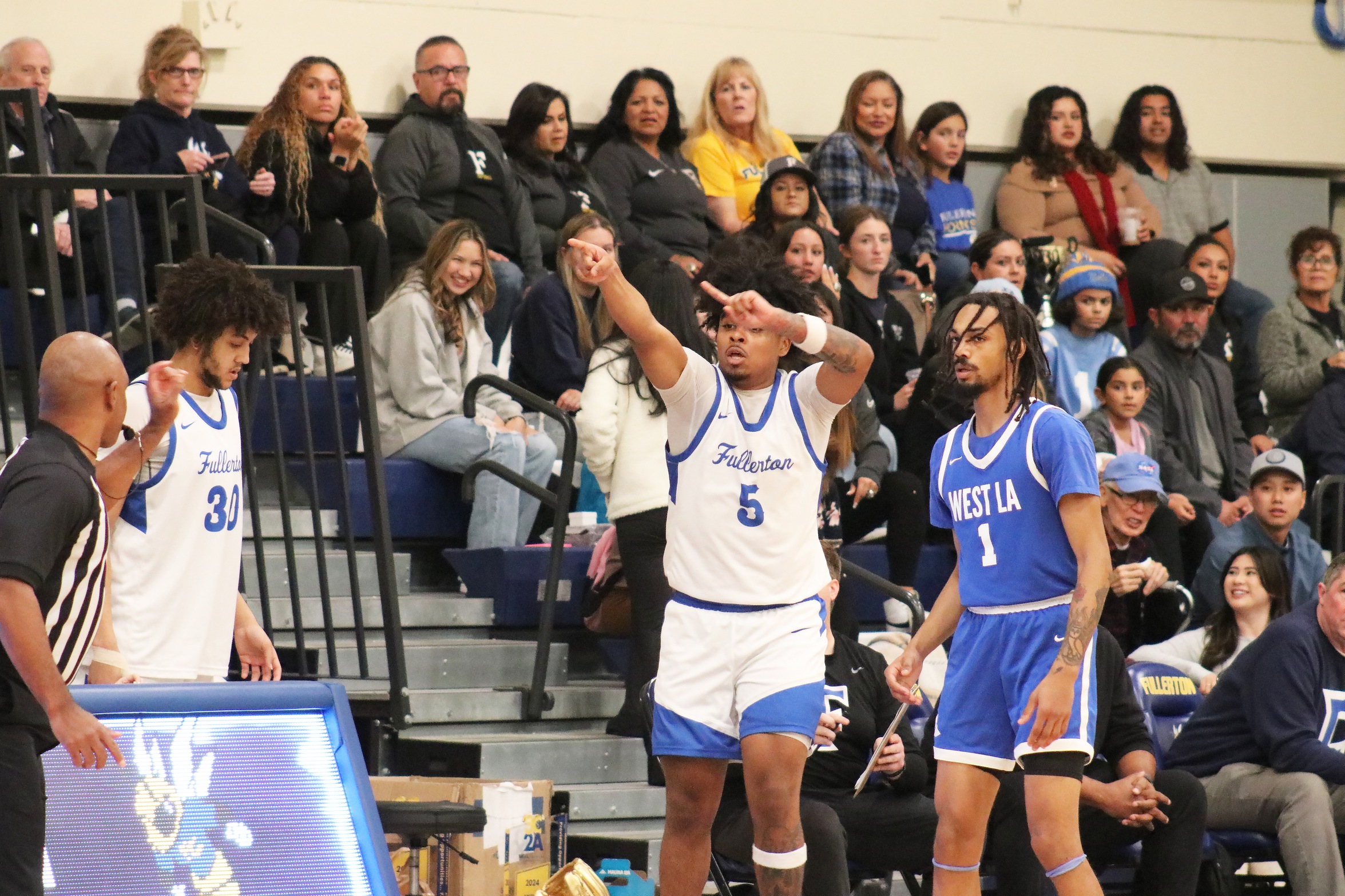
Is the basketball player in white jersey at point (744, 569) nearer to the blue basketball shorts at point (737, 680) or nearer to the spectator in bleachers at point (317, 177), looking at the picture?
the blue basketball shorts at point (737, 680)

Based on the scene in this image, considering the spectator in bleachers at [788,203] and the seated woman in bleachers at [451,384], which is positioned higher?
the spectator in bleachers at [788,203]

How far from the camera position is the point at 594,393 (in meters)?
6.41

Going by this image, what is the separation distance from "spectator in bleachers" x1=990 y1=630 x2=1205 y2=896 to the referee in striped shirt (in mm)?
3008

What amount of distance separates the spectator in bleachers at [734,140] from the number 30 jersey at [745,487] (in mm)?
4687

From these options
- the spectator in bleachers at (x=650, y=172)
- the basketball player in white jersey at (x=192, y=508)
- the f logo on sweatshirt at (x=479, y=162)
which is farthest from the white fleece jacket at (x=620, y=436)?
the f logo on sweatshirt at (x=479, y=162)

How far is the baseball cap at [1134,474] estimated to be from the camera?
7793mm

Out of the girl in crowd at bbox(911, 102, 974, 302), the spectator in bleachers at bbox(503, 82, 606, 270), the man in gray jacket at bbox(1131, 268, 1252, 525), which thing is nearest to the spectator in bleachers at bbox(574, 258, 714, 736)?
the spectator in bleachers at bbox(503, 82, 606, 270)

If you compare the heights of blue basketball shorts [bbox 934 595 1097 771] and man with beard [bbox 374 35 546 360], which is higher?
man with beard [bbox 374 35 546 360]

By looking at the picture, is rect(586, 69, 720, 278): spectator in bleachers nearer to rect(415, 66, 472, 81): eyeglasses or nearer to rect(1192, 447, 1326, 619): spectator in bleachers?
rect(415, 66, 472, 81): eyeglasses

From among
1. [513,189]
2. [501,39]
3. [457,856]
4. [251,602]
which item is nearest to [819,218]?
[513,189]

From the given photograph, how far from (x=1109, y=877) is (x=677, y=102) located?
536 centimetres

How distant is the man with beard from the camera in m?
8.57

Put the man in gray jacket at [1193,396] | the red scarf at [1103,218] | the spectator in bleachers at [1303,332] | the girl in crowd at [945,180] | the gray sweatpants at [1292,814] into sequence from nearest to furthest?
the gray sweatpants at [1292,814], the man in gray jacket at [1193,396], the girl in crowd at [945,180], the spectator in bleachers at [1303,332], the red scarf at [1103,218]

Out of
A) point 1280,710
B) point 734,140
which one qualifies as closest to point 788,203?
point 734,140
